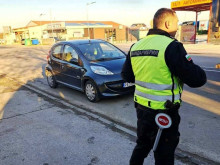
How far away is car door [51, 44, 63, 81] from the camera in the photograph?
6434 millimetres

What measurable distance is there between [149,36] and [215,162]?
6.55 feet

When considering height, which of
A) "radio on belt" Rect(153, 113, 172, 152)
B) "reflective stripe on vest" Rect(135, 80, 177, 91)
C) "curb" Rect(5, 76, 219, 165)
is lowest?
"curb" Rect(5, 76, 219, 165)

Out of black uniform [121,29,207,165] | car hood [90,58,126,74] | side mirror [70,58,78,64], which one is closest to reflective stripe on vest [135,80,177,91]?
black uniform [121,29,207,165]

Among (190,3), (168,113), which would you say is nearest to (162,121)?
(168,113)

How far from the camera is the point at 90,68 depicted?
17.4 ft

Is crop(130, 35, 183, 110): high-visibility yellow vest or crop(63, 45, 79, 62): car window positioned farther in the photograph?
crop(63, 45, 79, 62): car window

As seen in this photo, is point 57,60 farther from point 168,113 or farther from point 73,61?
point 168,113

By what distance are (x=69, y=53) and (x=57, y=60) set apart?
719 millimetres

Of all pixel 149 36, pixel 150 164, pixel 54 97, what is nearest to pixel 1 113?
pixel 54 97

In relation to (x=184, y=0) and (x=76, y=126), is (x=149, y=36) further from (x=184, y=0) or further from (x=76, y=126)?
(x=184, y=0)

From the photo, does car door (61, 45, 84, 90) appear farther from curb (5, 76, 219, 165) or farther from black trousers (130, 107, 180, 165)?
black trousers (130, 107, 180, 165)

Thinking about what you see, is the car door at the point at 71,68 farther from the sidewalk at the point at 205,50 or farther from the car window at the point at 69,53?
the sidewalk at the point at 205,50

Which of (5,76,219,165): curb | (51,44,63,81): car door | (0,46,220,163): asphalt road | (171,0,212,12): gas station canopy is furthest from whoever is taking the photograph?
(171,0,212,12): gas station canopy

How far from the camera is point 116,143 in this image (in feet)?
11.1
